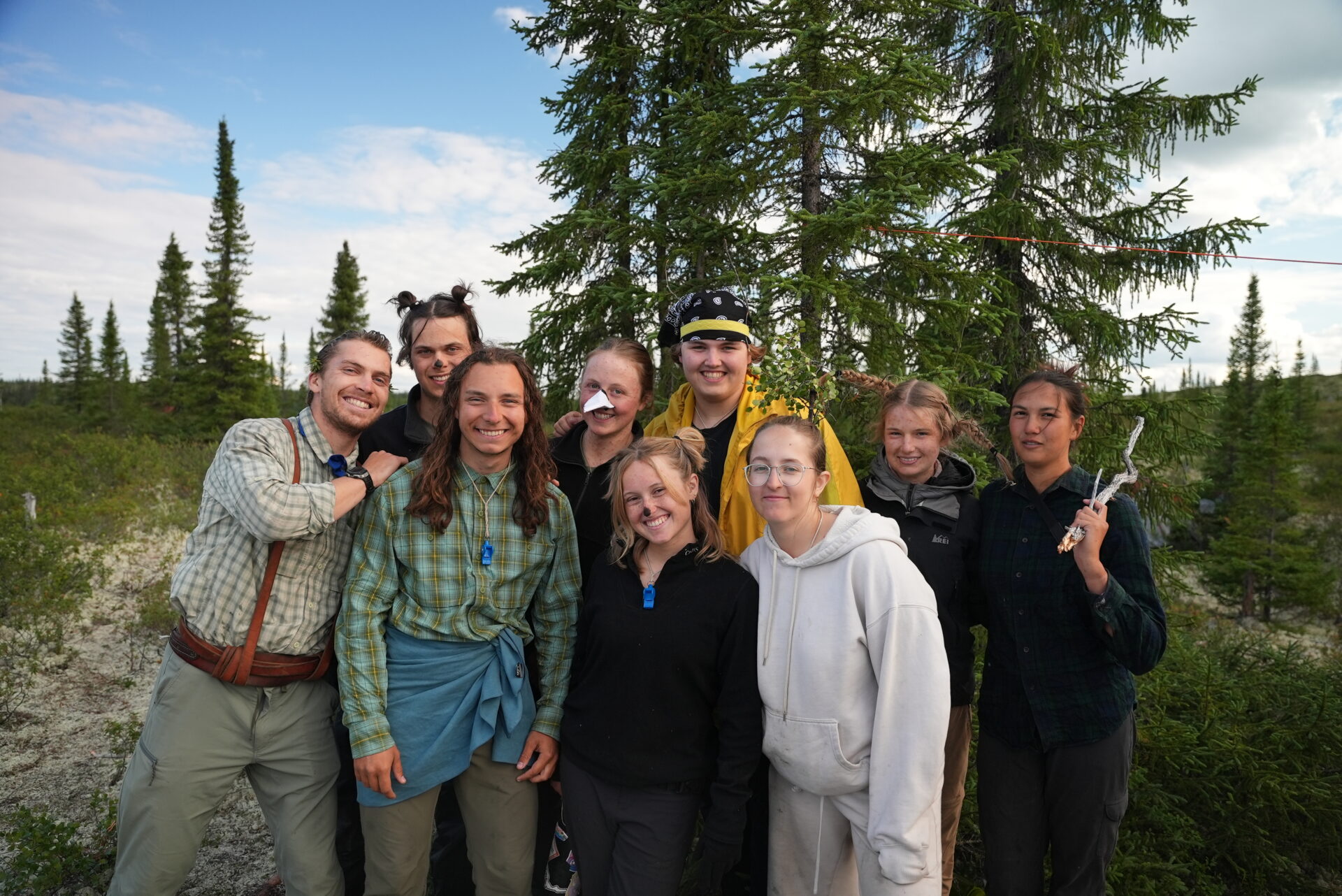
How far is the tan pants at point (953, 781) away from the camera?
3.07 m

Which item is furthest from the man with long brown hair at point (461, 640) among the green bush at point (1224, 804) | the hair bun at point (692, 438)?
the green bush at point (1224, 804)

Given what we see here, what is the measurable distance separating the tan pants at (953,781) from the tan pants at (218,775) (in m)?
2.59

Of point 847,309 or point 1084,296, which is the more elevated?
point 1084,296

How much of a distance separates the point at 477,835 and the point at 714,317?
2.36 metres

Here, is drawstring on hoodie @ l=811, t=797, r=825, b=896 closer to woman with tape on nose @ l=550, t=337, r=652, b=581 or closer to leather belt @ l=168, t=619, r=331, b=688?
woman with tape on nose @ l=550, t=337, r=652, b=581

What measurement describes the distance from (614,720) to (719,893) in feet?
5.42

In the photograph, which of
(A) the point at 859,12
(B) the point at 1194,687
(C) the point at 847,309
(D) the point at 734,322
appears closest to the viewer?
(D) the point at 734,322

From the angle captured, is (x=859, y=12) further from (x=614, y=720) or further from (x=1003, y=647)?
(x=614, y=720)

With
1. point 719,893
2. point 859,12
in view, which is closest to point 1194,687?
point 719,893

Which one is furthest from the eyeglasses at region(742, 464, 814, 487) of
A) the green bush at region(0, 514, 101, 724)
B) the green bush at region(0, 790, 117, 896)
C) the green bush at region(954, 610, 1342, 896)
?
the green bush at region(0, 514, 101, 724)

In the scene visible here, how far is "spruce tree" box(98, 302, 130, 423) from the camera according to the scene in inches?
1686

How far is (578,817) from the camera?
2.60 m

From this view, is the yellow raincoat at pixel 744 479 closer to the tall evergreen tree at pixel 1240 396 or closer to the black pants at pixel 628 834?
the black pants at pixel 628 834

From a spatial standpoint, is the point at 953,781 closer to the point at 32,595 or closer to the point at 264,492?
the point at 264,492
